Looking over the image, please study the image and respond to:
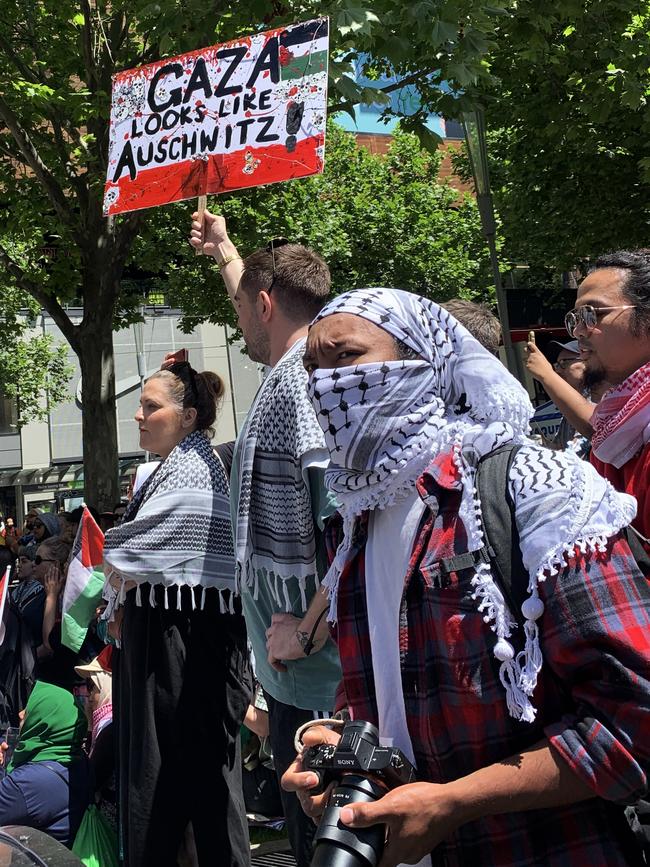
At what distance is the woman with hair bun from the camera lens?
210 cm

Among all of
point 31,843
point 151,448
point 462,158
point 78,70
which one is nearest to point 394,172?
point 462,158

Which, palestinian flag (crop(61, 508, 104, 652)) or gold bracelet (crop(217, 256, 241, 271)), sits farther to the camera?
palestinian flag (crop(61, 508, 104, 652))

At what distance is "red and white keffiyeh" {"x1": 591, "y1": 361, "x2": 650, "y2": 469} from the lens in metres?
2.71

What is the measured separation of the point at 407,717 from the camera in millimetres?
1547

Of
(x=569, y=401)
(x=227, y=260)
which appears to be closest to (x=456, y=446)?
(x=227, y=260)

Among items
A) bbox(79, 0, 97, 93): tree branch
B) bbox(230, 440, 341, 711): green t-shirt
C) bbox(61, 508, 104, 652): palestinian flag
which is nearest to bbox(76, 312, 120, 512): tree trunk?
bbox(79, 0, 97, 93): tree branch

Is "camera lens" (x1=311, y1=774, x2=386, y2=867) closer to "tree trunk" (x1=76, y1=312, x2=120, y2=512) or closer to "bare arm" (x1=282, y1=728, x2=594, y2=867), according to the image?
"bare arm" (x1=282, y1=728, x2=594, y2=867)

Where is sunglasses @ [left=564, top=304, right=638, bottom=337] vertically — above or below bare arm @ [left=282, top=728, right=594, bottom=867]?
above

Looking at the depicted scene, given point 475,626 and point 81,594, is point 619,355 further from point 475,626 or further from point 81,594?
point 81,594

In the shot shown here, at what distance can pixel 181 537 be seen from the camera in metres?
3.54

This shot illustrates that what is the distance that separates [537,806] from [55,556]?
A: 6891mm

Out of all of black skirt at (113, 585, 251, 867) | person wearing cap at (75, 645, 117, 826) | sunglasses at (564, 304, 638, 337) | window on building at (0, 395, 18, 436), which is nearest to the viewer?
sunglasses at (564, 304, 638, 337)

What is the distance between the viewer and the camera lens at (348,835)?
1.36m

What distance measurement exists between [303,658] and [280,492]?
45 cm
